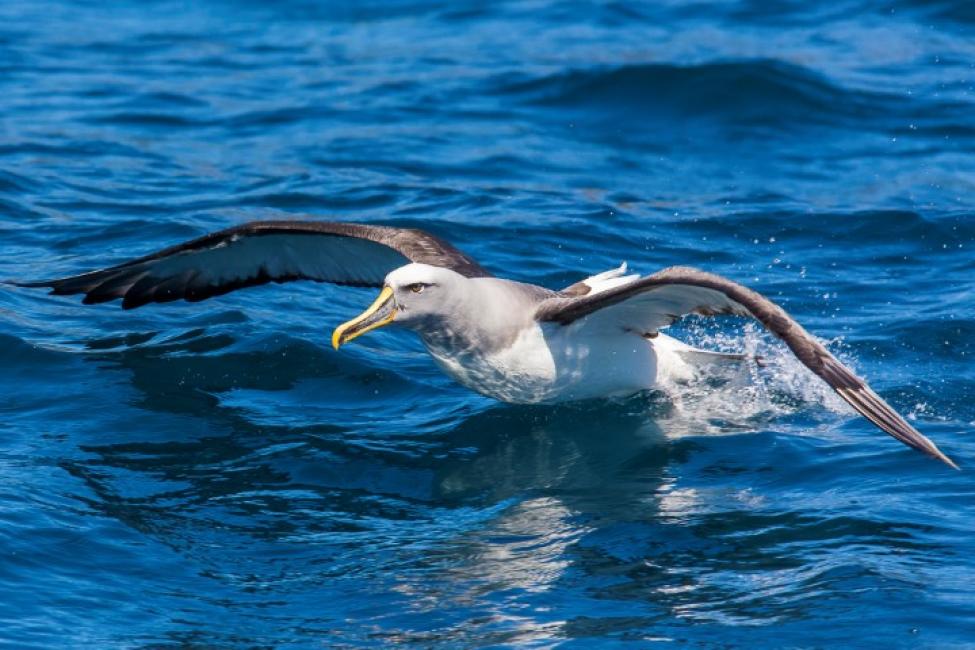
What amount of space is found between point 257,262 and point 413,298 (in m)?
2.26

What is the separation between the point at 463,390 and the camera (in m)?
10.1

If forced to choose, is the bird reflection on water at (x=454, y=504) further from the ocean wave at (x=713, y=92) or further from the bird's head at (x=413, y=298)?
the ocean wave at (x=713, y=92)

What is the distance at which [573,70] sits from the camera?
17.5 metres

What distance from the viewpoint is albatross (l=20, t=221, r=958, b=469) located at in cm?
761

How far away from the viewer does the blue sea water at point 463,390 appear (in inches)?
276

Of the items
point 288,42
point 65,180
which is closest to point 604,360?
point 65,180

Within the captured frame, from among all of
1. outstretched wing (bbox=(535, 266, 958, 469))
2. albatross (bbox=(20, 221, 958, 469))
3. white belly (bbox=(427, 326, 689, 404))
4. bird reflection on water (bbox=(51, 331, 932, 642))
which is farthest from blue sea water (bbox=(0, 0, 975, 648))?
outstretched wing (bbox=(535, 266, 958, 469))

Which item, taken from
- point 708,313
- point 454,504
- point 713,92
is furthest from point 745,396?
point 713,92

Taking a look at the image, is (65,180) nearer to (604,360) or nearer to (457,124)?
(457,124)

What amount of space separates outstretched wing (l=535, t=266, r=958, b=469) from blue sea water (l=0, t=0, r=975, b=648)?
68 centimetres

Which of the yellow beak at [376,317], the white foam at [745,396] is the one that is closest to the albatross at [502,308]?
the yellow beak at [376,317]

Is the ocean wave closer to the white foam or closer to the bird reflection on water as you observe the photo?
the white foam

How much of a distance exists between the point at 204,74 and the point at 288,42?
181cm

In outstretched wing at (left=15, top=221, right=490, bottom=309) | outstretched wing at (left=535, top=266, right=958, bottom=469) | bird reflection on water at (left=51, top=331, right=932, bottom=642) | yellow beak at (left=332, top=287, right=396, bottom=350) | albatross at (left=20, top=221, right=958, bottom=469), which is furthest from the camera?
outstretched wing at (left=15, top=221, right=490, bottom=309)
